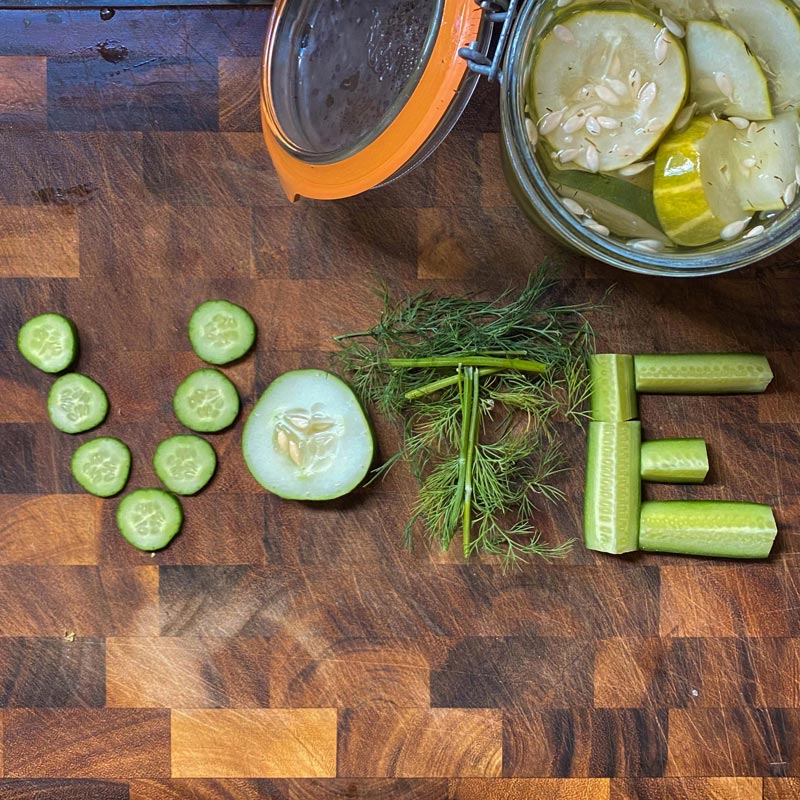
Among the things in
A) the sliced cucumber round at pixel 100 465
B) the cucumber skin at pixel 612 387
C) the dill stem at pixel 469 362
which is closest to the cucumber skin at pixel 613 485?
the cucumber skin at pixel 612 387

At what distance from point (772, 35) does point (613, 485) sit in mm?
776

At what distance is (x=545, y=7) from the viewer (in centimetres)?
107

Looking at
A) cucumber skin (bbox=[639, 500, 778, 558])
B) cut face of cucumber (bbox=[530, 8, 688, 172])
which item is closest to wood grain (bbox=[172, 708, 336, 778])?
cucumber skin (bbox=[639, 500, 778, 558])

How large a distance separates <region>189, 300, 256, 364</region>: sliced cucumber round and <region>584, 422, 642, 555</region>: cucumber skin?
69 cm

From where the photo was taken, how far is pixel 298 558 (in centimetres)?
149

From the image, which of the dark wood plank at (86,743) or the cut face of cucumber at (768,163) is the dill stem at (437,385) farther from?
the dark wood plank at (86,743)

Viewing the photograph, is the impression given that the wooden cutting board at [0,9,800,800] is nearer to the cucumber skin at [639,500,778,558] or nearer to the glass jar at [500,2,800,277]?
the cucumber skin at [639,500,778,558]

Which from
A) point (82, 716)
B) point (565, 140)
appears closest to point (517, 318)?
point (565, 140)

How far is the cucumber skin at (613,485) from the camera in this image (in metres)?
1.43

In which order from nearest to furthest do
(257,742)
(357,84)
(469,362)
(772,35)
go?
1. (772,35)
2. (357,84)
3. (469,362)
4. (257,742)

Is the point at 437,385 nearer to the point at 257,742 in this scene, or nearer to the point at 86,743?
the point at 257,742

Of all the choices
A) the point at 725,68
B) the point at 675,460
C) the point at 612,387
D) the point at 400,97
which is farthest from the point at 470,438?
the point at 725,68

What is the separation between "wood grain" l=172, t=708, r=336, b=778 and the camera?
1.51 meters

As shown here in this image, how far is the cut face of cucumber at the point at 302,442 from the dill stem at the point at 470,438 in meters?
0.19
